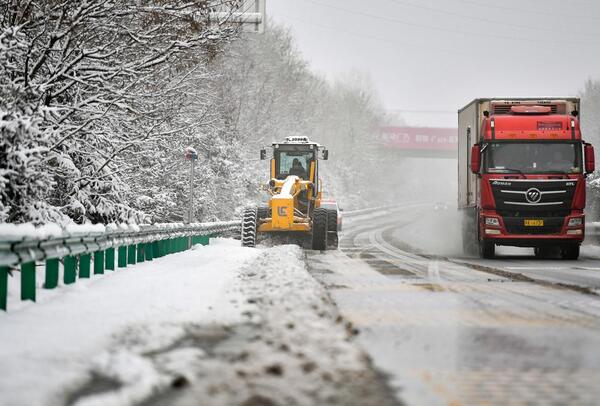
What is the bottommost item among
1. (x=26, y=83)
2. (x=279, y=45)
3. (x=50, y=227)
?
(x=50, y=227)

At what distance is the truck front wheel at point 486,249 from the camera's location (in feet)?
63.2

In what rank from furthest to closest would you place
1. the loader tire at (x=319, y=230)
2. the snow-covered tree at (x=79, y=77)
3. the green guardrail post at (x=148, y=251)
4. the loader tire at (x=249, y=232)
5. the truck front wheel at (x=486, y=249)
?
the loader tire at (x=319, y=230) < the loader tire at (x=249, y=232) < the truck front wheel at (x=486, y=249) < the green guardrail post at (x=148, y=251) < the snow-covered tree at (x=79, y=77)

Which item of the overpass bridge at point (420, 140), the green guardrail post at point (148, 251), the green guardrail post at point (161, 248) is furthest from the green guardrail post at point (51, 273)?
the overpass bridge at point (420, 140)

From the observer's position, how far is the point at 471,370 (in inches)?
189

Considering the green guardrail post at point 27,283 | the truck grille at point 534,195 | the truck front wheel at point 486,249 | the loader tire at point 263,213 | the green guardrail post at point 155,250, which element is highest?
the truck grille at point 534,195

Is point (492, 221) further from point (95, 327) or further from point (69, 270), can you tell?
point (95, 327)

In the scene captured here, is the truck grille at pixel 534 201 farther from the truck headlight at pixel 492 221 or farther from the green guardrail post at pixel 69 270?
the green guardrail post at pixel 69 270

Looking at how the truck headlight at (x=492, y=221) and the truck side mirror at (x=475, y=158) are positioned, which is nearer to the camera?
the truck side mirror at (x=475, y=158)

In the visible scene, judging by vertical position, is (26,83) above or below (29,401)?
above

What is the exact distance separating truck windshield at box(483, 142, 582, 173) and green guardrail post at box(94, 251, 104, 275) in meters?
10.7

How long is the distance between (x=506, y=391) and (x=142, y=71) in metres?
9.64

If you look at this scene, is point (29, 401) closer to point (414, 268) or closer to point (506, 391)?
point (506, 391)

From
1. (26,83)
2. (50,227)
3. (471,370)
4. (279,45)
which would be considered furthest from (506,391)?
(279,45)

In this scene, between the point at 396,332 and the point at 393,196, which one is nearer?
the point at 396,332
